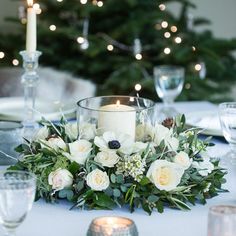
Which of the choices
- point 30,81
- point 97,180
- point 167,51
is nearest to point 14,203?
A: point 97,180

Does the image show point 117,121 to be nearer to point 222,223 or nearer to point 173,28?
point 222,223

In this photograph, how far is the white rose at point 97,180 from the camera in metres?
1.21

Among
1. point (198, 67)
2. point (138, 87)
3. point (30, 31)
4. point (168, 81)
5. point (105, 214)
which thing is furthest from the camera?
point (198, 67)

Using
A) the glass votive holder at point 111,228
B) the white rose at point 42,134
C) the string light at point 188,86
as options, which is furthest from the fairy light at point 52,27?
the glass votive holder at point 111,228

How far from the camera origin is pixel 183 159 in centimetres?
126

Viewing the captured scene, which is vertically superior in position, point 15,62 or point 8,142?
point 15,62

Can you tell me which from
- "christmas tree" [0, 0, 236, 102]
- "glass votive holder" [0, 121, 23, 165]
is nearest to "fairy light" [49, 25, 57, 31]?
"christmas tree" [0, 0, 236, 102]

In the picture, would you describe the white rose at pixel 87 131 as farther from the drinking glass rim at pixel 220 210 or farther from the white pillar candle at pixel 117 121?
the drinking glass rim at pixel 220 210

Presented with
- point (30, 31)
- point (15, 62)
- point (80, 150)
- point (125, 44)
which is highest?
point (125, 44)

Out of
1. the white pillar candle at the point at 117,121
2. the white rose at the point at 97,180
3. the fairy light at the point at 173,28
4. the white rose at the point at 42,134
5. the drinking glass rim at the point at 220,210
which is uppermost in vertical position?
the fairy light at the point at 173,28

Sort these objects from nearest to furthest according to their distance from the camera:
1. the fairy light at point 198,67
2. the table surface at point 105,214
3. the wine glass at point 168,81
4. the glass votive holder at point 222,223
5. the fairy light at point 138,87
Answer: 1. the glass votive holder at point 222,223
2. the table surface at point 105,214
3. the wine glass at point 168,81
4. the fairy light at point 138,87
5. the fairy light at point 198,67

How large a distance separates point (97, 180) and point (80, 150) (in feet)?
0.24

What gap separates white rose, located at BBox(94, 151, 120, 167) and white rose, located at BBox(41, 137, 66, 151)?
7cm

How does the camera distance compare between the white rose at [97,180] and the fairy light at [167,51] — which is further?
the fairy light at [167,51]
